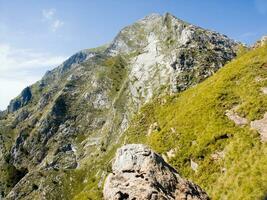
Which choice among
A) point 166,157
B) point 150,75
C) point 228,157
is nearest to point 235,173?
point 228,157

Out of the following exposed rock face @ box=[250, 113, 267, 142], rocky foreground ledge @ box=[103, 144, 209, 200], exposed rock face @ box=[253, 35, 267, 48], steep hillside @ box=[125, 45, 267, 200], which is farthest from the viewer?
exposed rock face @ box=[253, 35, 267, 48]

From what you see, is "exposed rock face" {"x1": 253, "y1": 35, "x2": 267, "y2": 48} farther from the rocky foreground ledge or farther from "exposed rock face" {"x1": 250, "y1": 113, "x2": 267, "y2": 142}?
the rocky foreground ledge

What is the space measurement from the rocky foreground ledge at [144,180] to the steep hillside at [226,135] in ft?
56.9

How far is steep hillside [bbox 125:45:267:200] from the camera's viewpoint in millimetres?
45875

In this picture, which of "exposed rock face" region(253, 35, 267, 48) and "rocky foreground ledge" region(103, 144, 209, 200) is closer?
"rocky foreground ledge" region(103, 144, 209, 200)

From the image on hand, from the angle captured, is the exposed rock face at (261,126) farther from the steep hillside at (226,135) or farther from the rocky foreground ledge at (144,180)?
the rocky foreground ledge at (144,180)

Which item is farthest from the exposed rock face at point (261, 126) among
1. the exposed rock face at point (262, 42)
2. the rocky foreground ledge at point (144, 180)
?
the exposed rock face at point (262, 42)

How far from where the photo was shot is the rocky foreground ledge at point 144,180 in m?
25.6

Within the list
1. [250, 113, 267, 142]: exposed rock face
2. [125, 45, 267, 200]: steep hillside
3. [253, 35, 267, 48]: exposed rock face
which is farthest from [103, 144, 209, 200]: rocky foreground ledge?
[253, 35, 267, 48]: exposed rock face

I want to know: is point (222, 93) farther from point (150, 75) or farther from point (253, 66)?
point (150, 75)

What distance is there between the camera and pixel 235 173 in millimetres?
47344

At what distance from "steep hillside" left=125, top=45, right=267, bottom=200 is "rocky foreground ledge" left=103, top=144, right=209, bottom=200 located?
1734 cm

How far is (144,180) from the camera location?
2611 cm

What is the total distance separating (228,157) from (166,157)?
1457cm
